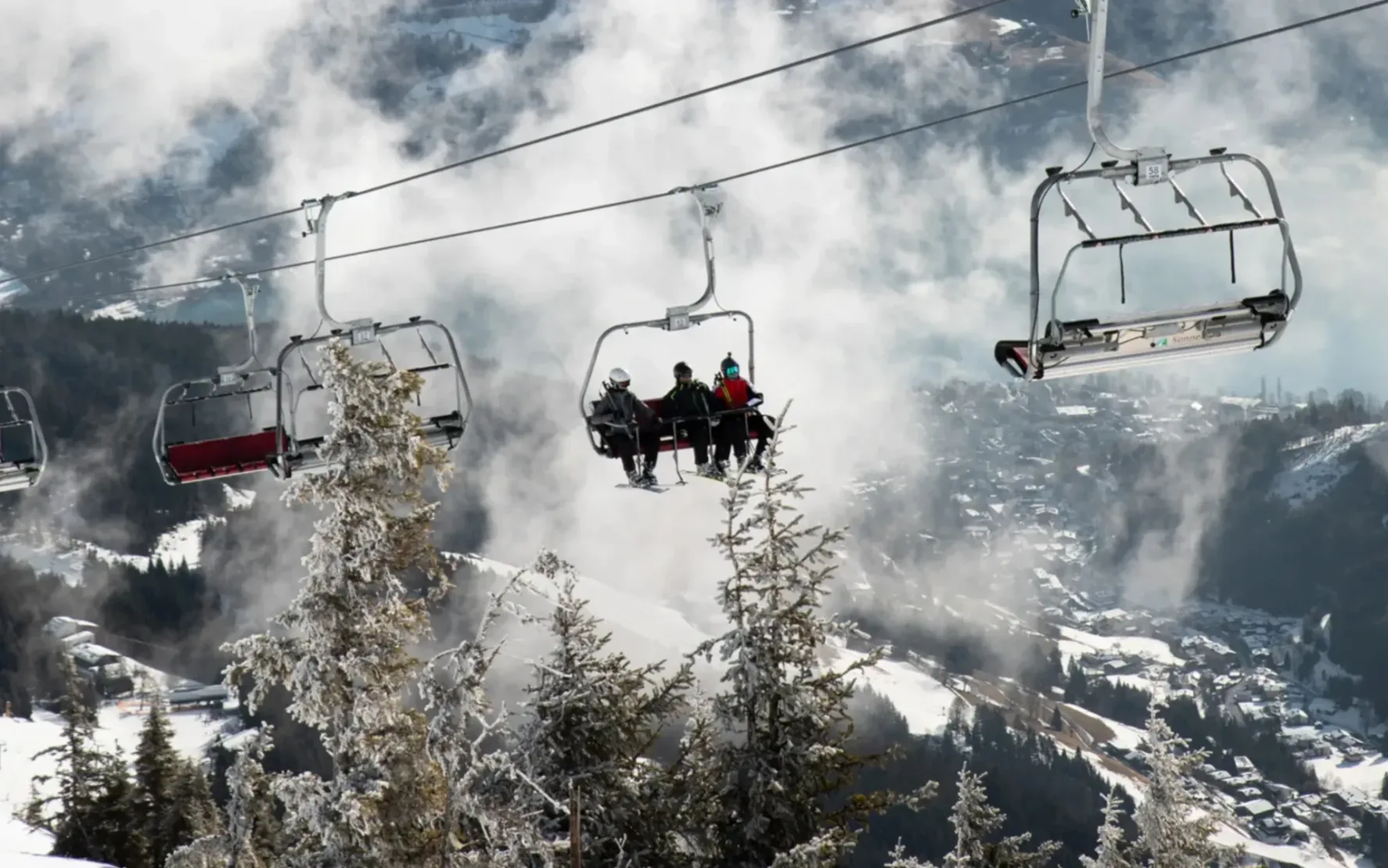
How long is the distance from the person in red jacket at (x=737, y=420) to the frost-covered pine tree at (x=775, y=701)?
1733 mm

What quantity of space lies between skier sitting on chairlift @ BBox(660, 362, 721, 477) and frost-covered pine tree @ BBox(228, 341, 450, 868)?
15.1ft

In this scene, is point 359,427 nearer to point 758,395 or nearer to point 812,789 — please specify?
point 758,395

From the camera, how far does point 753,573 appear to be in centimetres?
1997

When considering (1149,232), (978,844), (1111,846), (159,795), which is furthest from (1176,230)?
(159,795)

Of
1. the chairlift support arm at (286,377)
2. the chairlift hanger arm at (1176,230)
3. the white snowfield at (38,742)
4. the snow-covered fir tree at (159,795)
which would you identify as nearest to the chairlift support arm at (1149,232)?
the chairlift hanger arm at (1176,230)

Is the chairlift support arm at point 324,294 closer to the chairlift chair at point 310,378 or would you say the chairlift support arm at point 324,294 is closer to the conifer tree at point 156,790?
the chairlift chair at point 310,378

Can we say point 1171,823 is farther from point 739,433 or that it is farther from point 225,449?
point 225,449

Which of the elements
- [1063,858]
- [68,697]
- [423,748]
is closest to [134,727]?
[1063,858]

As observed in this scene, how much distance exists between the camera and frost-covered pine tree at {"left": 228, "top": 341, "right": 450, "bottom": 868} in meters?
19.7

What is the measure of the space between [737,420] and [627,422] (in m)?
1.49

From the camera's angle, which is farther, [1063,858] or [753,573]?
[1063,858]

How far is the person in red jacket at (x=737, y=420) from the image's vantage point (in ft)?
56.1

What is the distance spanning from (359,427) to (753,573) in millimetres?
6220

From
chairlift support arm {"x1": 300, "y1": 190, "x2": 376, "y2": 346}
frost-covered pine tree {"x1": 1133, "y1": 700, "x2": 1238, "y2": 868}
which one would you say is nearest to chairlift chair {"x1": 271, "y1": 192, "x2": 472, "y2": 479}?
chairlift support arm {"x1": 300, "y1": 190, "x2": 376, "y2": 346}
